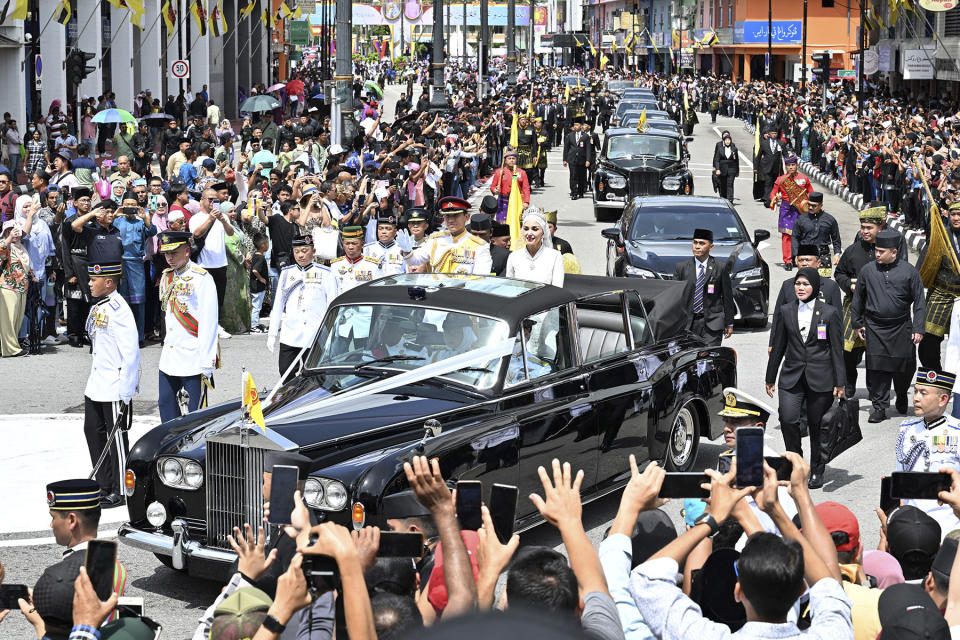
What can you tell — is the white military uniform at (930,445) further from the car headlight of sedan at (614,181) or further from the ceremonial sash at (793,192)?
the car headlight of sedan at (614,181)

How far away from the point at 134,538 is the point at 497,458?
2.14 meters

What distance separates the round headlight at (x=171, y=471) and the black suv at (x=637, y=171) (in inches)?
799

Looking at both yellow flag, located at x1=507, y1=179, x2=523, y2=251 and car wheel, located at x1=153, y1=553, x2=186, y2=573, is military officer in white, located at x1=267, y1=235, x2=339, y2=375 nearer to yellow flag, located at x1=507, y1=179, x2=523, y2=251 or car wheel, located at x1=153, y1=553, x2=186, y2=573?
car wheel, located at x1=153, y1=553, x2=186, y2=573

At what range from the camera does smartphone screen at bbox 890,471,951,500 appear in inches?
176

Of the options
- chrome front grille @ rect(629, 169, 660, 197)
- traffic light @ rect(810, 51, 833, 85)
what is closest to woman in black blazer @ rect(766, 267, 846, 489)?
chrome front grille @ rect(629, 169, 660, 197)

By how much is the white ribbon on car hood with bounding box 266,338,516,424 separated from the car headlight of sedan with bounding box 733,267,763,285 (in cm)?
876

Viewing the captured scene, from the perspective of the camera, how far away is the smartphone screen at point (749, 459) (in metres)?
4.23

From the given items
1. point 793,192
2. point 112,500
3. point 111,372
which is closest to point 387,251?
point 111,372

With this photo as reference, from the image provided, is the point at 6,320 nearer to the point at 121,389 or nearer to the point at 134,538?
the point at 121,389

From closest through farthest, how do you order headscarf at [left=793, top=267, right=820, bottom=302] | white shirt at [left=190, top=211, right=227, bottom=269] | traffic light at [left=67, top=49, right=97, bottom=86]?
headscarf at [left=793, top=267, right=820, bottom=302] → white shirt at [left=190, top=211, right=227, bottom=269] → traffic light at [left=67, top=49, right=97, bottom=86]

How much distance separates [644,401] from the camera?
9430 mm

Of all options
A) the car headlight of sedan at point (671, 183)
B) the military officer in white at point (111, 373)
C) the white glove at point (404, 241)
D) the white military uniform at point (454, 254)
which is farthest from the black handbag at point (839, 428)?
the car headlight of sedan at point (671, 183)

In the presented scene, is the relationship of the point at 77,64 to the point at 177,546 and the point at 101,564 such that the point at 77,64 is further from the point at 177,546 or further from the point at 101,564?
the point at 101,564

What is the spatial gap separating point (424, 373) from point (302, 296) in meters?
2.70
